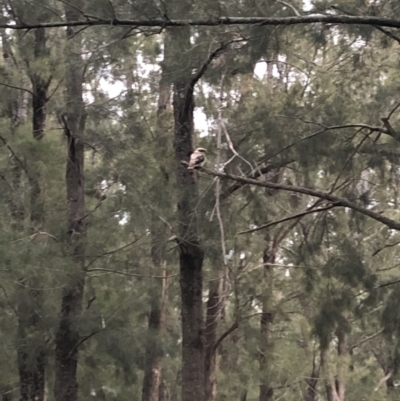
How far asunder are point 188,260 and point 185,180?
30.4 inches

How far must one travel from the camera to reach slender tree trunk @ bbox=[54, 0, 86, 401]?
6676 millimetres

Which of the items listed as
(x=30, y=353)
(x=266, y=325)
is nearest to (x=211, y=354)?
(x=266, y=325)

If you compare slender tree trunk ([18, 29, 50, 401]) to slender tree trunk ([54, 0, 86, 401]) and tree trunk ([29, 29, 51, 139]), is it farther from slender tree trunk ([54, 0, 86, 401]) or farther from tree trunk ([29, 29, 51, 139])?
slender tree trunk ([54, 0, 86, 401])

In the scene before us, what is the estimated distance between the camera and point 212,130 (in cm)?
695

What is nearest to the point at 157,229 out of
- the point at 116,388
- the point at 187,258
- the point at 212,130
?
the point at 187,258

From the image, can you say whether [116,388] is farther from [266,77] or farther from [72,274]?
[266,77]

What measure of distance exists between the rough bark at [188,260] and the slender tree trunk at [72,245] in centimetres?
115

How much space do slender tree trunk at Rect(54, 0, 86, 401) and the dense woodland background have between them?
2cm

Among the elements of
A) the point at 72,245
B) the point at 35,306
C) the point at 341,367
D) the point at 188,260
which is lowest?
the point at 341,367

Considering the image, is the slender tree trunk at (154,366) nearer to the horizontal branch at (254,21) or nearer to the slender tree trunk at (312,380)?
the slender tree trunk at (312,380)

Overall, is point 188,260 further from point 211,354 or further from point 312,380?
point 312,380

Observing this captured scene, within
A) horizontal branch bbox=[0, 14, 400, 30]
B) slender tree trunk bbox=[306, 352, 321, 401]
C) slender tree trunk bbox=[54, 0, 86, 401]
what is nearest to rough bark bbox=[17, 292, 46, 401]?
slender tree trunk bbox=[54, 0, 86, 401]

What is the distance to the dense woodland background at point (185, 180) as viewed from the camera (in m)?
4.96

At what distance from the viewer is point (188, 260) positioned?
612cm
